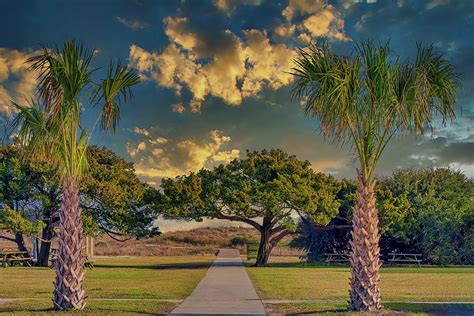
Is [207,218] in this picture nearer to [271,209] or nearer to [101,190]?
[271,209]

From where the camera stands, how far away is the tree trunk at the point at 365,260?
44.5 ft

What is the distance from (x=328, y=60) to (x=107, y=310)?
837cm

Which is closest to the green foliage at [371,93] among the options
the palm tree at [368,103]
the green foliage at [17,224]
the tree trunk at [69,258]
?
the palm tree at [368,103]

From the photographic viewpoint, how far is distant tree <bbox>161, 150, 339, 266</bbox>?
36.9m

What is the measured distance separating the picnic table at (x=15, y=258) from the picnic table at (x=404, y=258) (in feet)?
90.4

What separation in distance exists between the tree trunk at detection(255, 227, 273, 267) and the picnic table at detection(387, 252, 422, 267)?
10.4 m

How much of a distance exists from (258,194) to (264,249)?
518 cm

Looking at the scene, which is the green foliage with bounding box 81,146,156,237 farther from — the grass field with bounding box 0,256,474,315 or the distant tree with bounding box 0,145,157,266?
the grass field with bounding box 0,256,474,315

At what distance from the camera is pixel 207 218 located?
39250 millimetres

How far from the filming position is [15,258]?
132 feet

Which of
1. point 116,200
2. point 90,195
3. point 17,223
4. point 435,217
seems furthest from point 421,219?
point 17,223

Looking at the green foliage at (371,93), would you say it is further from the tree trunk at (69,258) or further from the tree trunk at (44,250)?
the tree trunk at (44,250)

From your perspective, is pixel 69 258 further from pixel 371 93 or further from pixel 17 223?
pixel 17 223

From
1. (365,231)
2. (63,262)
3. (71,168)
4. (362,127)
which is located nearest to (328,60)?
(362,127)
